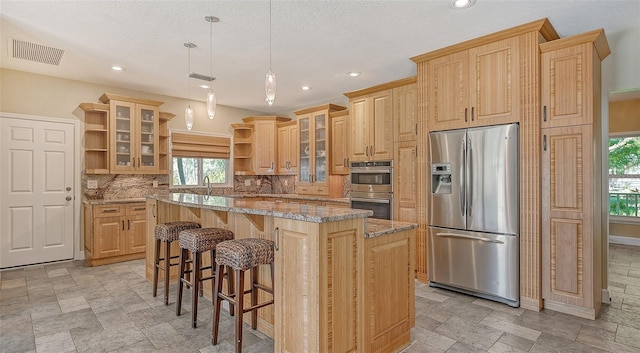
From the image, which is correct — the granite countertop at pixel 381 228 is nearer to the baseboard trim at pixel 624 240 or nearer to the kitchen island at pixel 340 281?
the kitchen island at pixel 340 281

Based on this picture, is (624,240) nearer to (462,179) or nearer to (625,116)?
(625,116)

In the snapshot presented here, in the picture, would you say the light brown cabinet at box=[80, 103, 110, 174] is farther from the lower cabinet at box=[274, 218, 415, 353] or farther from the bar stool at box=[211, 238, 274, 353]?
the lower cabinet at box=[274, 218, 415, 353]

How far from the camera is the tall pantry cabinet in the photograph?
2881mm

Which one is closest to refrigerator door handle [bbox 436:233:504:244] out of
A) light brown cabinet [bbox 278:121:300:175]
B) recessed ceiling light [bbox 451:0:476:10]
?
recessed ceiling light [bbox 451:0:476:10]

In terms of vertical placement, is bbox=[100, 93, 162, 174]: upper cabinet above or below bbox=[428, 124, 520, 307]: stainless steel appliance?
above

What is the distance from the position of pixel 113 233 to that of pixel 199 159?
2097mm

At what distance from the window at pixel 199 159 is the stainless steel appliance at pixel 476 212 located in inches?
169

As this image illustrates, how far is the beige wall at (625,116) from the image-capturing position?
5.97m

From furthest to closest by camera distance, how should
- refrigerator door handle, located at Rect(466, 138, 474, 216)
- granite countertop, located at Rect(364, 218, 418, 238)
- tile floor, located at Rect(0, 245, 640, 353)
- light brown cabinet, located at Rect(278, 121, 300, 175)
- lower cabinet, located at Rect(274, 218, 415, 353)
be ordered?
light brown cabinet, located at Rect(278, 121, 300, 175) → refrigerator door handle, located at Rect(466, 138, 474, 216) → tile floor, located at Rect(0, 245, 640, 353) → granite countertop, located at Rect(364, 218, 418, 238) → lower cabinet, located at Rect(274, 218, 415, 353)

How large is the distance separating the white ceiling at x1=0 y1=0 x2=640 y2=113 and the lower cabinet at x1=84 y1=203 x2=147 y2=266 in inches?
76.5

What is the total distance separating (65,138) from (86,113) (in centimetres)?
48

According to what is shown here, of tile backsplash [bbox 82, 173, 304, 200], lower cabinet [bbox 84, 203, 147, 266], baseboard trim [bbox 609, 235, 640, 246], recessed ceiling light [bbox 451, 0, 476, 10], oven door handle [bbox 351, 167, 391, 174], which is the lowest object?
baseboard trim [bbox 609, 235, 640, 246]

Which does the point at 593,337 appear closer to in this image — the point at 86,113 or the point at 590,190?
the point at 590,190

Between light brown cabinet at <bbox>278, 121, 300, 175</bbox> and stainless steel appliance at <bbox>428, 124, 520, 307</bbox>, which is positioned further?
light brown cabinet at <bbox>278, 121, 300, 175</bbox>
